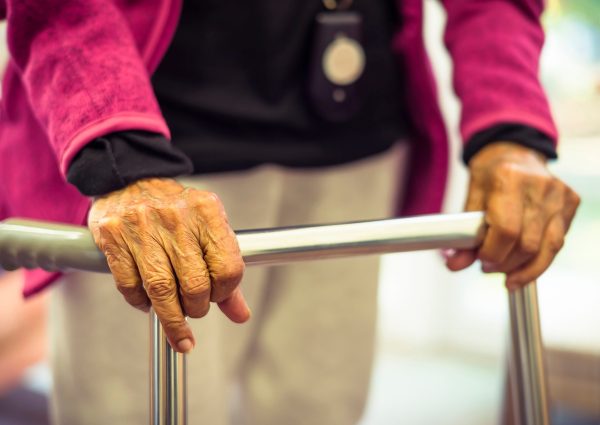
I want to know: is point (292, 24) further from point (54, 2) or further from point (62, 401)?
point (62, 401)

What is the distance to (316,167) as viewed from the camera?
2.39 ft

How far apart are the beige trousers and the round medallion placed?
0.10m

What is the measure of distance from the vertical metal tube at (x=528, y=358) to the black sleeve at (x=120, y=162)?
30 centimetres

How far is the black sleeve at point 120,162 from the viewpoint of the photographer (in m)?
0.50

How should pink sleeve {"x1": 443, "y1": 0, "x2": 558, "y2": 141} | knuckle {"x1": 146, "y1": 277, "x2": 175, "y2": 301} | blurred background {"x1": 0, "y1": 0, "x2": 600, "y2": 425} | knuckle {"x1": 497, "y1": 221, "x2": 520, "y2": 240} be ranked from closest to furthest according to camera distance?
knuckle {"x1": 146, "y1": 277, "x2": 175, "y2": 301}
knuckle {"x1": 497, "y1": 221, "x2": 520, "y2": 240}
pink sleeve {"x1": 443, "y1": 0, "x2": 558, "y2": 141}
blurred background {"x1": 0, "y1": 0, "x2": 600, "y2": 425}

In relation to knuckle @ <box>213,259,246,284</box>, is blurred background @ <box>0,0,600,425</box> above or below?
below

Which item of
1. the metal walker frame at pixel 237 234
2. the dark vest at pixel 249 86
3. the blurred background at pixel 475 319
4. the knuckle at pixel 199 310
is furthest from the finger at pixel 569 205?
the blurred background at pixel 475 319

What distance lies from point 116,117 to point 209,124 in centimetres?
15

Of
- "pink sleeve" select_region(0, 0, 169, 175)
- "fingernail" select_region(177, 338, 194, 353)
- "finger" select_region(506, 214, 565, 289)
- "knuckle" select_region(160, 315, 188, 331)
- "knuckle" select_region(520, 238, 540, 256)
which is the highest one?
"pink sleeve" select_region(0, 0, 169, 175)

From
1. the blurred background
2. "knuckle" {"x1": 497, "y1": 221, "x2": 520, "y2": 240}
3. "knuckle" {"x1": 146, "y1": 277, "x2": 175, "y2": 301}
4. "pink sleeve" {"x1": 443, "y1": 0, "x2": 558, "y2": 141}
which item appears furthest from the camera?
the blurred background

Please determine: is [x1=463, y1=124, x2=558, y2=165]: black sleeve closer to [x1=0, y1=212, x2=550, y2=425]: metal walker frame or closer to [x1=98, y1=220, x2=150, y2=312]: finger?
[x1=0, y1=212, x2=550, y2=425]: metal walker frame

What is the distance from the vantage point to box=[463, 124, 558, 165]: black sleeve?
65 centimetres

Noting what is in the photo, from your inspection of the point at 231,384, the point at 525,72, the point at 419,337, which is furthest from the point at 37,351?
the point at 525,72

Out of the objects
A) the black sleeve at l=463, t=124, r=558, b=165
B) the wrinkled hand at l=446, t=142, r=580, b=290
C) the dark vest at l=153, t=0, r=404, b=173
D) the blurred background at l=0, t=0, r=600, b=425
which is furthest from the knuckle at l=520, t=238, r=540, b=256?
the blurred background at l=0, t=0, r=600, b=425
